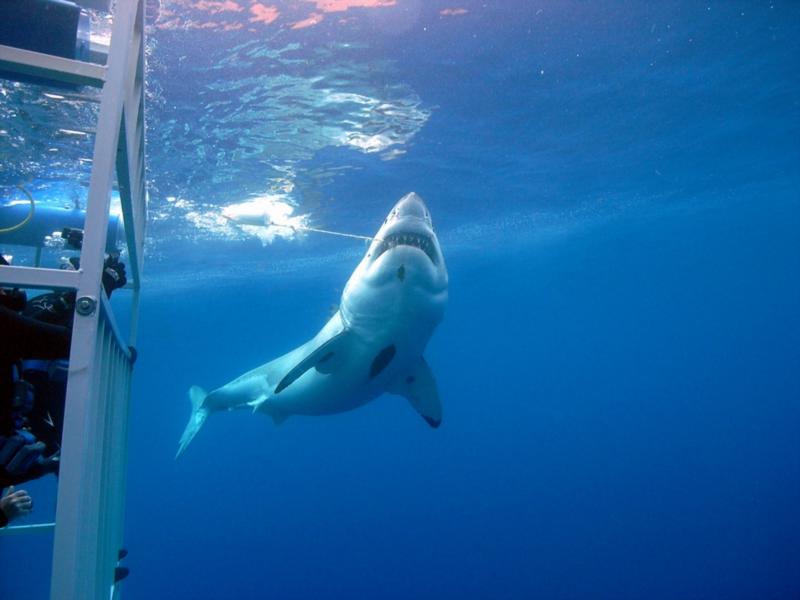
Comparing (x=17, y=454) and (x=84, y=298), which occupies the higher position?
(x=84, y=298)

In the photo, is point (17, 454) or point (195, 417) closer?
point (17, 454)

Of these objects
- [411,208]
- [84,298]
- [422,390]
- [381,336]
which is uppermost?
[411,208]

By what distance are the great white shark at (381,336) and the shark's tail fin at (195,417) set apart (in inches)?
79.7

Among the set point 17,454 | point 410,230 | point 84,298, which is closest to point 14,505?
point 17,454

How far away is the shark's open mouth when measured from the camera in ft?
19.4

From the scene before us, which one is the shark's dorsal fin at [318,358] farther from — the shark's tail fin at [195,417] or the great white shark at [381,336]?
the shark's tail fin at [195,417]

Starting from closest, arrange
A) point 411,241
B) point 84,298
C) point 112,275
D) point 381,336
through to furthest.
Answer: point 84,298, point 112,275, point 411,241, point 381,336

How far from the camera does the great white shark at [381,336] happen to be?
19.6 ft

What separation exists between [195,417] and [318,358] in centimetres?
630

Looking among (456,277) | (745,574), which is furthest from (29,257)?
(745,574)

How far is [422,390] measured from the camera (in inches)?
355

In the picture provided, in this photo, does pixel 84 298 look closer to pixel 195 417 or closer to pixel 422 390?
pixel 422 390

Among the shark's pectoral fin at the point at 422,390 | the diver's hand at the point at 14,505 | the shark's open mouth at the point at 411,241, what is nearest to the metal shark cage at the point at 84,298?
the diver's hand at the point at 14,505

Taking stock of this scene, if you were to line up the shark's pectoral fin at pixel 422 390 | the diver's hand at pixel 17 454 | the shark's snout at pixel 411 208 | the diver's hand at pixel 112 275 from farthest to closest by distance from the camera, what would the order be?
the shark's pectoral fin at pixel 422 390 → the shark's snout at pixel 411 208 → the diver's hand at pixel 112 275 → the diver's hand at pixel 17 454
